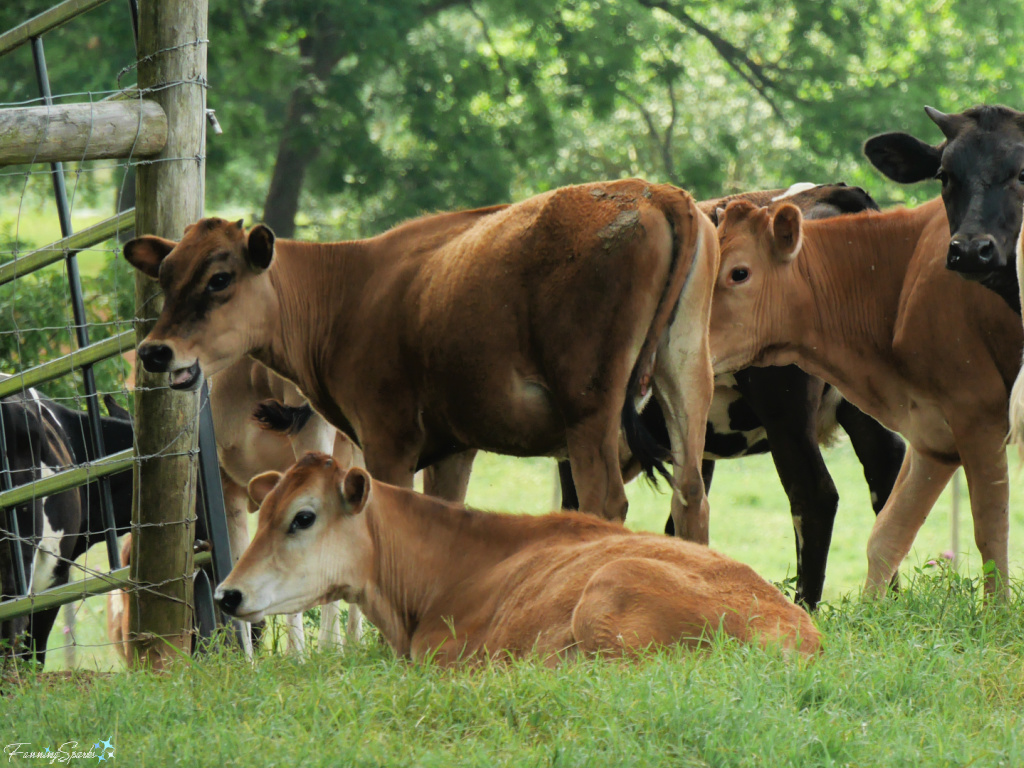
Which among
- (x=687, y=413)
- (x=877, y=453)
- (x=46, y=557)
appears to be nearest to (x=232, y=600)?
(x=687, y=413)

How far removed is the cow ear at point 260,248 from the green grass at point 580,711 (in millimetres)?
2182

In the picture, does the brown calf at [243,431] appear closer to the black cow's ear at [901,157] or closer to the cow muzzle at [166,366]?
the cow muzzle at [166,366]

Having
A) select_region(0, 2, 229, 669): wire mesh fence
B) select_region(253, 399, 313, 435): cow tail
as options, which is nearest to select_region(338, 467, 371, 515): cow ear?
select_region(0, 2, 229, 669): wire mesh fence

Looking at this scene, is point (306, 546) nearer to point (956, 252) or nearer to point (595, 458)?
point (595, 458)

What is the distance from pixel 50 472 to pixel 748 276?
4158mm

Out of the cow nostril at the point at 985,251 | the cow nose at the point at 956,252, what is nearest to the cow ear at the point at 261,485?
the cow nose at the point at 956,252

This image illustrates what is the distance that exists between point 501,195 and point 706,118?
5.47 meters

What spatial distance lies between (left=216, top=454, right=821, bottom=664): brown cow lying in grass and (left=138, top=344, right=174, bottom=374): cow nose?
2.26 ft

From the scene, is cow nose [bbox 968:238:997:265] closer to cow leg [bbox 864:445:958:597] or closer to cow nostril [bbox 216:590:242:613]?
cow leg [bbox 864:445:958:597]

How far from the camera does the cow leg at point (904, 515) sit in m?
6.60

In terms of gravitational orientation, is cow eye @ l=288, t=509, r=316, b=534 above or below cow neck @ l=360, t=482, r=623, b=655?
above

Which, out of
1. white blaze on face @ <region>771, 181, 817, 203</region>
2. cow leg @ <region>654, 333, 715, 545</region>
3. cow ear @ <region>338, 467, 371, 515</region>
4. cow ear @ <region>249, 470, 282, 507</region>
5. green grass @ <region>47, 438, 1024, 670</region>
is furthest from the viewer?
green grass @ <region>47, 438, 1024, 670</region>

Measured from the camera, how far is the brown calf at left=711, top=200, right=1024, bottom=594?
6.14 metres

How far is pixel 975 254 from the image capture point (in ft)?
19.2
